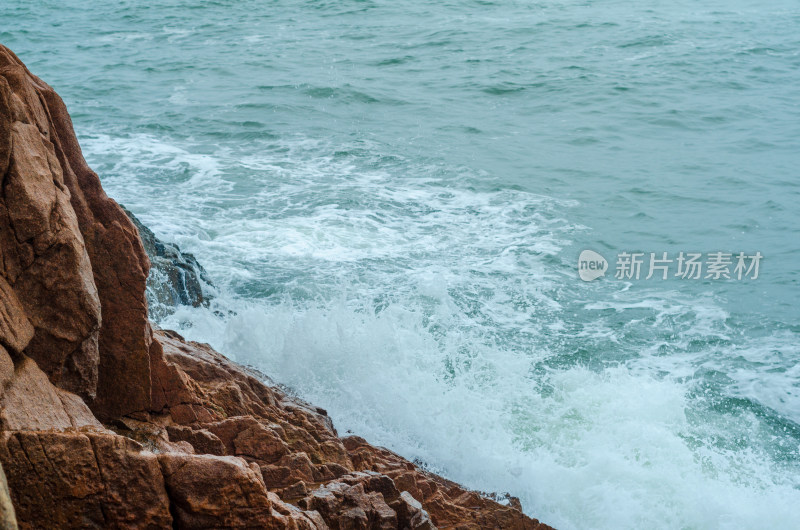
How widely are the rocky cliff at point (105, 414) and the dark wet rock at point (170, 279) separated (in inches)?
113

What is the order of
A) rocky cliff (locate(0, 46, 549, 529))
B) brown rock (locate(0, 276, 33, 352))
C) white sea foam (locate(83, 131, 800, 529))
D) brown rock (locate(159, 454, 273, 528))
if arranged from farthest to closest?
1. white sea foam (locate(83, 131, 800, 529))
2. brown rock (locate(0, 276, 33, 352))
3. brown rock (locate(159, 454, 273, 528))
4. rocky cliff (locate(0, 46, 549, 529))

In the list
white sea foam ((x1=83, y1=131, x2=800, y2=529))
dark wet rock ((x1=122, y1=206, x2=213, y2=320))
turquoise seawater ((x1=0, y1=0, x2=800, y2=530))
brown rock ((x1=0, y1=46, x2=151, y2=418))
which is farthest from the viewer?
dark wet rock ((x1=122, y1=206, x2=213, y2=320))

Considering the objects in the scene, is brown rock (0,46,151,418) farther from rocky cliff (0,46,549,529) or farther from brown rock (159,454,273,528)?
brown rock (159,454,273,528)

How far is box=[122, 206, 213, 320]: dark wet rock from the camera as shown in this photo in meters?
8.47

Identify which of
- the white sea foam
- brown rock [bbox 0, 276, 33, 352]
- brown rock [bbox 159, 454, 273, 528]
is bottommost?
the white sea foam

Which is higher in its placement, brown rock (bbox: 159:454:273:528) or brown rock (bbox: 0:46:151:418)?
brown rock (bbox: 0:46:151:418)

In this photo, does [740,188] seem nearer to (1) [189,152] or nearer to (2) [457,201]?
(2) [457,201]

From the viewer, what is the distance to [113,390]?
4.51m

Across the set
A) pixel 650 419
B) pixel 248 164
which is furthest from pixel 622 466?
pixel 248 164
